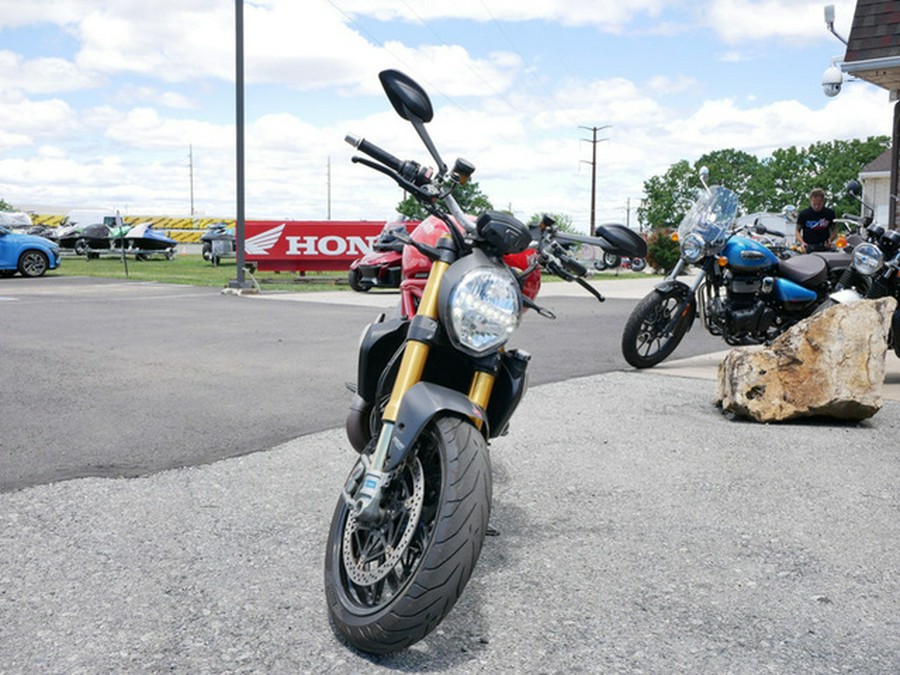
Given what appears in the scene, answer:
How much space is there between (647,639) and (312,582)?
3.70 ft

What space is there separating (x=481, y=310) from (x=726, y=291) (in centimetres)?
613

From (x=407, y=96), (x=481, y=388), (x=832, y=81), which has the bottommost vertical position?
(x=481, y=388)

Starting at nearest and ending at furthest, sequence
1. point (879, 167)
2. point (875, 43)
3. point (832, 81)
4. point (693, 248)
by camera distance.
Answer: point (693, 248), point (875, 43), point (832, 81), point (879, 167)

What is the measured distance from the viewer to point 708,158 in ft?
378

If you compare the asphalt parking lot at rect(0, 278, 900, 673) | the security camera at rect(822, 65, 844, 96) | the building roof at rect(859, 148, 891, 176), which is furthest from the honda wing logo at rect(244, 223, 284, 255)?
the building roof at rect(859, 148, 891, 176)

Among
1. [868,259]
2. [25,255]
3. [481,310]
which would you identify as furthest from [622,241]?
[25,255]

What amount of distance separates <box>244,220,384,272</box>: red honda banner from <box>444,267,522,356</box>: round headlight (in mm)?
20036

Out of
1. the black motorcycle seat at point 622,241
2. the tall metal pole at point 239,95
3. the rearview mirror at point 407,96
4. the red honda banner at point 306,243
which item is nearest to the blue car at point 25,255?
the red honda banner at point 306,243

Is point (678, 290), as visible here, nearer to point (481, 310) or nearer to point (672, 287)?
point (672, 287)

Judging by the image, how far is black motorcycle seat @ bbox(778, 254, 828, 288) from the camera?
8.15m

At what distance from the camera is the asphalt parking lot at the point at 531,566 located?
2629mm

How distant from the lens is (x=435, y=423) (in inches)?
102

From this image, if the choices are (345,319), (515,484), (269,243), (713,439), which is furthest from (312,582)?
(269,243)

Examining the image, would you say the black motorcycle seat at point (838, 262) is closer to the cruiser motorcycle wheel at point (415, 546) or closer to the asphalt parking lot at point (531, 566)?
the asphalt parking lot at point (531, 566)
